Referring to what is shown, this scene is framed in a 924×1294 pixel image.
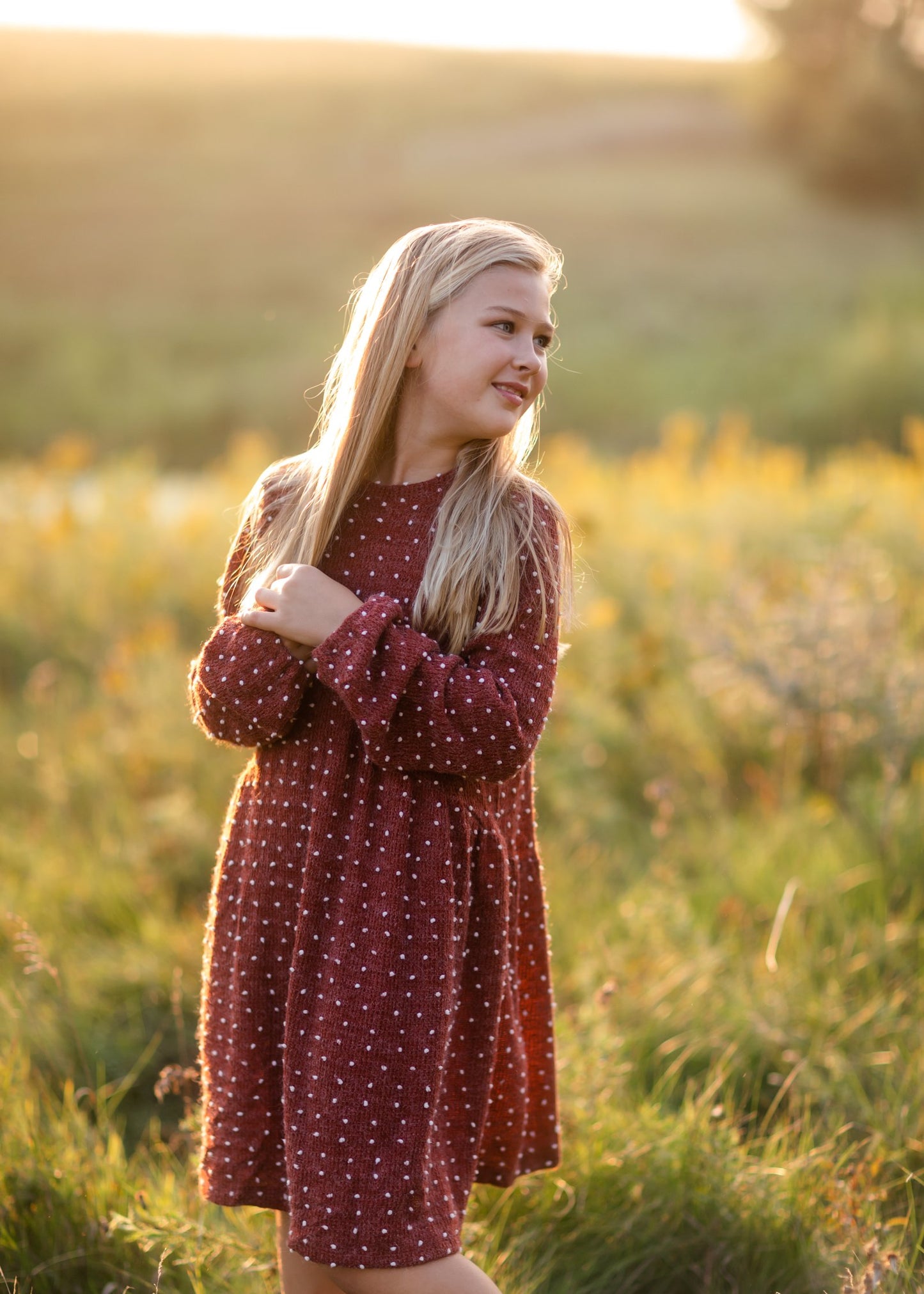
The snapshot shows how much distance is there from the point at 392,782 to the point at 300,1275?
0.79 m

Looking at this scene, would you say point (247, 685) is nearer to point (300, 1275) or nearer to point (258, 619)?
point (258, 619)

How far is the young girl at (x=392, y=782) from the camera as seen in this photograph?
156 centimetres

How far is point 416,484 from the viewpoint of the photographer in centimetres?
177

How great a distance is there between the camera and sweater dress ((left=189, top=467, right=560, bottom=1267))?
155 cm

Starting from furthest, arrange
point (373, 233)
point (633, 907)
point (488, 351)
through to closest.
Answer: point (373, 233) → point (633, 907) → point (488, 351)

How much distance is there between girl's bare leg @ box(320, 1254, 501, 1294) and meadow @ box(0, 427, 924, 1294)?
1.17 ft

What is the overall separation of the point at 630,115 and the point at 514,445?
41.3 metres

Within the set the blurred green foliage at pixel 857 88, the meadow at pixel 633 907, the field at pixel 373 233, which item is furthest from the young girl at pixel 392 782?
the blurred green foliage at pixel 857 88

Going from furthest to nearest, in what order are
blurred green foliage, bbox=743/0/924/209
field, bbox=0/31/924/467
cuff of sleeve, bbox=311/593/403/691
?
blurred green foliage, bbox=743/0/924/209 → field, bbox=0/31/924/467 → cuff of sleeve, bbox=311/593/403/691

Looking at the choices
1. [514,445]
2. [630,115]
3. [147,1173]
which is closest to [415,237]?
[514,445]

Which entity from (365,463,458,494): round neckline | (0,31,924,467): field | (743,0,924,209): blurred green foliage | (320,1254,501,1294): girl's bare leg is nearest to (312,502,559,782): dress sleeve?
(365,463,458,494): round neckline

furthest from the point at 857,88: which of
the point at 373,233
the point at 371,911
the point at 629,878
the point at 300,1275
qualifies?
the point at 300,1275

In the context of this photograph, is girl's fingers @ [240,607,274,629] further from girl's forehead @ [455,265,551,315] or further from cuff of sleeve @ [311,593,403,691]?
girl's forehead @ [455,265,551,315]

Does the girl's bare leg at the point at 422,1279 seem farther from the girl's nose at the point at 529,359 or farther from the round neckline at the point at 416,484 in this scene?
the girl's nose at the point at 529,359
